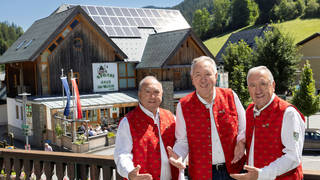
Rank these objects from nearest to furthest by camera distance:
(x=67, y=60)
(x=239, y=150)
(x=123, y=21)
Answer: (x=239, y=150) < (x=67, y=60) < (x=123, y=21)

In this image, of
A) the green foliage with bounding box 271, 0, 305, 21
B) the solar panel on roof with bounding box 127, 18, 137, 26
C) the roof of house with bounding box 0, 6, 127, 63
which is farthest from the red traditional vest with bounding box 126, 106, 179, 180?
the green foliage with bounding box 271, 0, 305, 21

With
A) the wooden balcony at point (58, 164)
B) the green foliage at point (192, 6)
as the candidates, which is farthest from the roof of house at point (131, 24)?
the green foliage at point (192, 6)

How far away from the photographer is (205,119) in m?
3.49

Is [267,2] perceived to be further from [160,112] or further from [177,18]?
[160,112]

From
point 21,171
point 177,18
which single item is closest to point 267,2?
point 177,18

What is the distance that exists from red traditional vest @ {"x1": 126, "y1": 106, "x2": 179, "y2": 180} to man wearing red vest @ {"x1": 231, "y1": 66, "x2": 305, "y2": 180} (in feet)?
2.62

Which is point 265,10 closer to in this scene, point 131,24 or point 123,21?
point 131,24

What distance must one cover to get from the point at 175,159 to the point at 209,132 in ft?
1.48

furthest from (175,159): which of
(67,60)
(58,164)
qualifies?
(67,60)

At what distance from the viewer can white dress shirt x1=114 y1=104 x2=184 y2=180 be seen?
322 centimetres

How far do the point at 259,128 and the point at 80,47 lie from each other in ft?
71.9

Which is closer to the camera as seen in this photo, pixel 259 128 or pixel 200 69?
pixel 259 128

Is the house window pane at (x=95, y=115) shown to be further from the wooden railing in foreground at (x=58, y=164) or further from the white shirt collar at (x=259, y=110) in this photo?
the white shirt collar at (x=259, y=110)

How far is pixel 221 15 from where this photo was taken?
97.7 metres
